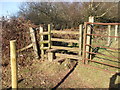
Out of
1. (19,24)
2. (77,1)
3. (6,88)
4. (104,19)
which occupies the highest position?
(77,1)

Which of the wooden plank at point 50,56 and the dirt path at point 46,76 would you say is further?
the wooden plank at point 50,56

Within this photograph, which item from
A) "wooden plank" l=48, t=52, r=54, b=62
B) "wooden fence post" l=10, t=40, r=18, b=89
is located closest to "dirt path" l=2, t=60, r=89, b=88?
"wooden plank" l=48, t=52, r=54, b=62

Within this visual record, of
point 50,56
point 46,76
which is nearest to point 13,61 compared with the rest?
point 46,76

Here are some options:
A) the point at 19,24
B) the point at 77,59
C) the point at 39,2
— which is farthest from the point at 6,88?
the point at 39,2

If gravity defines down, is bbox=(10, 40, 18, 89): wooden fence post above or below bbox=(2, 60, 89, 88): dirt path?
above

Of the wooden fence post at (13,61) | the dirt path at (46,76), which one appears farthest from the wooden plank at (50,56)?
the wooden fence post at (13,61)

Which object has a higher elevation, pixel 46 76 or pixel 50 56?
pixel 50 56

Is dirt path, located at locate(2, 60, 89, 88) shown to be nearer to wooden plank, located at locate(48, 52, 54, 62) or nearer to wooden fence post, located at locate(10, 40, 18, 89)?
wooden plank, located at locate(48, 52, 54, 62)

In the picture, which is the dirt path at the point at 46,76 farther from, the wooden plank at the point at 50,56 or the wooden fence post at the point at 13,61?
the wooden fence post at the point at 13,61

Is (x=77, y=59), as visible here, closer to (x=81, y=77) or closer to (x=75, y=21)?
(x=81, y=77)

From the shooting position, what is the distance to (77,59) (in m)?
6.23

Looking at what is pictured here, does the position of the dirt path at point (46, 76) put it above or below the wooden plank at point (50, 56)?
below

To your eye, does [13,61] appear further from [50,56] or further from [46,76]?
[50,56]

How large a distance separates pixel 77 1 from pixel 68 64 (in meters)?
11.8
